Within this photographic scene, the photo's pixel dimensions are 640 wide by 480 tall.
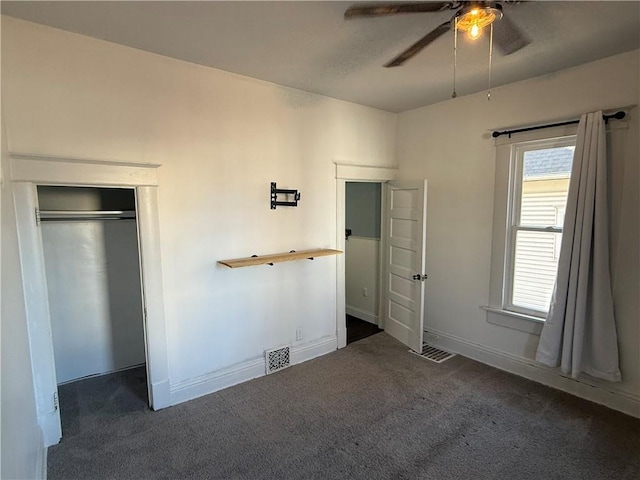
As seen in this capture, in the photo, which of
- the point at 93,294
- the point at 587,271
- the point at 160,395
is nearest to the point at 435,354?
the point at 587,271

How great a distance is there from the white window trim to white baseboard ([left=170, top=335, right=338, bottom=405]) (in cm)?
182

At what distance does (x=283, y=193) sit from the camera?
3.32 metres

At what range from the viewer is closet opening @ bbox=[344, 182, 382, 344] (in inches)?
180

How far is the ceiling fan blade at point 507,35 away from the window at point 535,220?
49.6 inches

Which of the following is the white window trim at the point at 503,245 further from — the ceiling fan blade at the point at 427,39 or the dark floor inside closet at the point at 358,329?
the ceiling fan blade at the point at 427,39

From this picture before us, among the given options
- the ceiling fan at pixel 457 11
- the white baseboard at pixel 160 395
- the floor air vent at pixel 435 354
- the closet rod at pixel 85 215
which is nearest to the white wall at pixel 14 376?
the white baseboard at pixel 160 395

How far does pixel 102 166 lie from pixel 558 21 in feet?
9.88

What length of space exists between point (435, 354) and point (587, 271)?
167 centimetres

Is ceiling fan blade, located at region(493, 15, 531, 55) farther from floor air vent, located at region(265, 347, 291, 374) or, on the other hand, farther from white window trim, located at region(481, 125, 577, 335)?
floor air vent, located at region(265, 347, 291, 374)

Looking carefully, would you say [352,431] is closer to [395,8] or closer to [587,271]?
[587,271]

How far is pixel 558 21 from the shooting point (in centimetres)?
211

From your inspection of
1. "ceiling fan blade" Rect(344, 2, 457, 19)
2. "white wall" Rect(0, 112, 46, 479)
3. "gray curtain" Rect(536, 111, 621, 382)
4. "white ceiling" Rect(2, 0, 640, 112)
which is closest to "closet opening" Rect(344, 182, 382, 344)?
"white ceiling" Rect(2, 0, 640, 112)

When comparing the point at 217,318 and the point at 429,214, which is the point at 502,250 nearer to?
the point at 429,214

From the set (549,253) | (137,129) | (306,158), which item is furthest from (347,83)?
(549,253)
